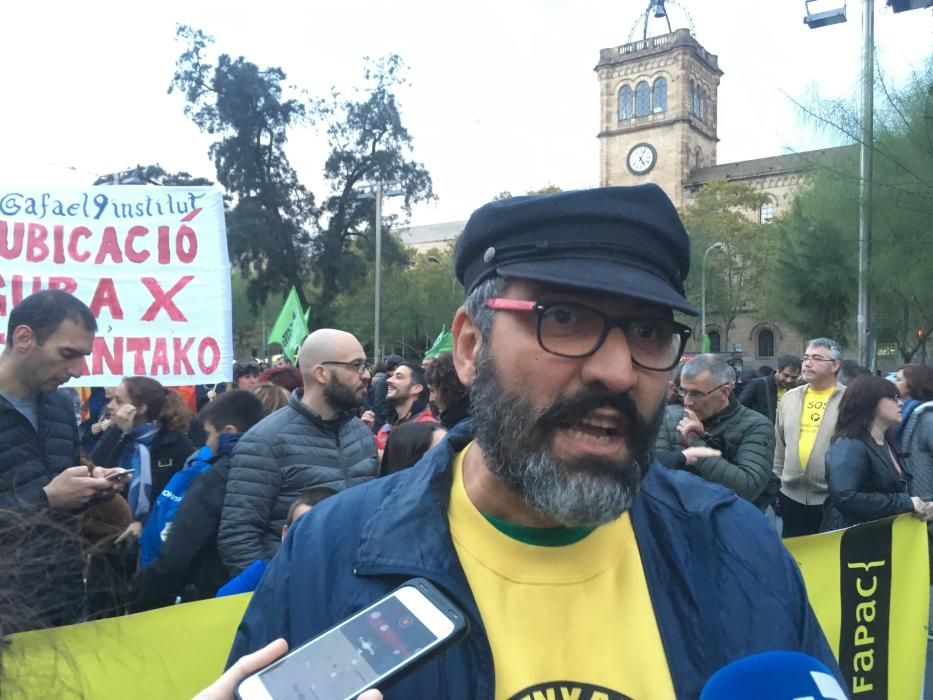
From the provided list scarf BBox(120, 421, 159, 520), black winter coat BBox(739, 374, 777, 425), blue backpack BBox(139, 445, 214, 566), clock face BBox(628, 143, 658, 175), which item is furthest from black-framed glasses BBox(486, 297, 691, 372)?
clock face BBox(628, 143, 658, 175)

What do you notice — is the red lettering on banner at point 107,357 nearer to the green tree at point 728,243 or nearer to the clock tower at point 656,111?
the green tree at point 728,243

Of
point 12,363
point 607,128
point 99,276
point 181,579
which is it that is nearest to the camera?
point 12,363

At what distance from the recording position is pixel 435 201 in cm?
3158

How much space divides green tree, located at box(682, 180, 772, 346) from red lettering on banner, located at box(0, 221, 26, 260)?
137 feet

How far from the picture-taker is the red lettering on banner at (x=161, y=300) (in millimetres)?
4902

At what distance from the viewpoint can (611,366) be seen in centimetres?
144

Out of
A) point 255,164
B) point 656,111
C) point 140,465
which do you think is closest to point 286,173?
point 255,164

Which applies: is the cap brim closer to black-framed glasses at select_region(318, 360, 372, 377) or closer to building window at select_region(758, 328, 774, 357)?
black-framed glasses at select_region(318, 360, 372, 377)

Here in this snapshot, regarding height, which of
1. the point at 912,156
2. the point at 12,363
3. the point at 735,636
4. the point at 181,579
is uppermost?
the point at 912,156

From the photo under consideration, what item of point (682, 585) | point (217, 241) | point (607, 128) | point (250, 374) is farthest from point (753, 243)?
point (682, 585)

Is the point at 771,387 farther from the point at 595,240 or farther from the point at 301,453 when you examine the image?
the point at 595,240

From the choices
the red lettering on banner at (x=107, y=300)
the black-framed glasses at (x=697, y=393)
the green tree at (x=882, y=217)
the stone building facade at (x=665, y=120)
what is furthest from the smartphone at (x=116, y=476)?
the stone building facade at (x=665, y=120)

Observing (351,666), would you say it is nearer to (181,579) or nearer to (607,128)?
(181,579)

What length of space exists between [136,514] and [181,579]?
3.81 ft
